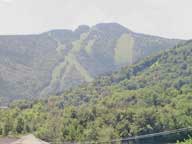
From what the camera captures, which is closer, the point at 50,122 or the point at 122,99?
the point at 50,122

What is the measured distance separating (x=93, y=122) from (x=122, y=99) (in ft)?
135

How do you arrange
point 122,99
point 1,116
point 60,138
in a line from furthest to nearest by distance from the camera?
point 122,99 < point 1,116 < point 60,138

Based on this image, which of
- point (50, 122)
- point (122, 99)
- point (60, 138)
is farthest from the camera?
point (122, 99)

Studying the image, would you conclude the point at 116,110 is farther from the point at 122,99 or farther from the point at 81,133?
the point at 122,99

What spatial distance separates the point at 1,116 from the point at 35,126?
9505 millimetres

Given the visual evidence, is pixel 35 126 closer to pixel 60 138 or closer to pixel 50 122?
pixel 50 122

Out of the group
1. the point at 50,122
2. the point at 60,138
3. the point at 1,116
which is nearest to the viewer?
the point at 60,138

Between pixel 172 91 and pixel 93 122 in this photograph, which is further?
pixel 172 91

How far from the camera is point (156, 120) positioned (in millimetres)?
121375

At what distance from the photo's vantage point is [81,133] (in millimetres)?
110875

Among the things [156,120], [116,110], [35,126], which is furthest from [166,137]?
[35,126]

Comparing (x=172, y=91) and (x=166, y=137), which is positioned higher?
(x=172, y=91)

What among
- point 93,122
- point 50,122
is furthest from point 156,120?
point 50,122

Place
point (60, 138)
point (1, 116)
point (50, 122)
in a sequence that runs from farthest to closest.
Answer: point (1, 116), point (50, 122), point (60, 138)
